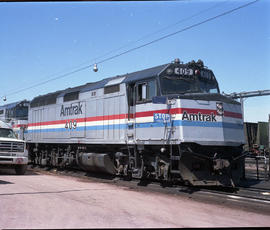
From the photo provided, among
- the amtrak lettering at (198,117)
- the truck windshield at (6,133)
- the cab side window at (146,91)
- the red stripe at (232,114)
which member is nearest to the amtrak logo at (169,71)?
the cab side window at (146,91)

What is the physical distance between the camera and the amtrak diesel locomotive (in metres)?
10.7

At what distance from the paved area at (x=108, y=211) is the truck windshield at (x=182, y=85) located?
11.9ft

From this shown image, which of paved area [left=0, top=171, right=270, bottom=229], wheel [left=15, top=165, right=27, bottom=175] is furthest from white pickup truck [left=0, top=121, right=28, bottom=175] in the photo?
paved area [left=0, top=171, right=270, bottom=229]

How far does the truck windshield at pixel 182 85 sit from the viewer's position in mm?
11461

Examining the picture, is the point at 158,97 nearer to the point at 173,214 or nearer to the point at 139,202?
the point at 139,202

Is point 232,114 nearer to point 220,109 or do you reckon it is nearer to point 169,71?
point 220,109

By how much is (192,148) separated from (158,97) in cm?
203

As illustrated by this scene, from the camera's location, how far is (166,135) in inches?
431

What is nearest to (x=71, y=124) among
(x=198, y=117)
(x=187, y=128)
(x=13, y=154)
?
(x=13, y=154)

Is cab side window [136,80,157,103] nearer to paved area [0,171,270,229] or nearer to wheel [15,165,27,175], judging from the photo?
paved area [0,171,270,229]

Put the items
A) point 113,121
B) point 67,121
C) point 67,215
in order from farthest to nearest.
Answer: point 67,121 < point 113,121 < point 67,215

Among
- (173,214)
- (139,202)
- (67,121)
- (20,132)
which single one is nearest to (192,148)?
(139,202)

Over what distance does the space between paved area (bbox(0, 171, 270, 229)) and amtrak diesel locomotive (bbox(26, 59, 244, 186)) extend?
1576 mm

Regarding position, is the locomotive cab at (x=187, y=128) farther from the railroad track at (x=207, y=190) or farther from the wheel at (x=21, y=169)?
the wheel at (x=21, y=169)
